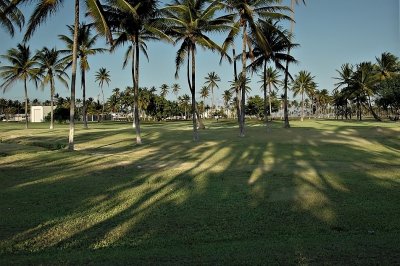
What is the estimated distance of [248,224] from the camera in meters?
7.62

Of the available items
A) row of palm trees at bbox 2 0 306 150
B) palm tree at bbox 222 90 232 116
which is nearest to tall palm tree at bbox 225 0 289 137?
row of palm trees at bbox 2 0 306 150

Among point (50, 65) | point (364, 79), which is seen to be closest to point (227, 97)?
point (364, 79)

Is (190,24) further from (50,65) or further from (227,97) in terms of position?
(227,97)

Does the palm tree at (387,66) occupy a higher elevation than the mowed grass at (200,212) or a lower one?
higher

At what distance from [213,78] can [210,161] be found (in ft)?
331

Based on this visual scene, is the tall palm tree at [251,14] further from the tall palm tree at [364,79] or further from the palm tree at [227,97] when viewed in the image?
the palm tree at [227,97]

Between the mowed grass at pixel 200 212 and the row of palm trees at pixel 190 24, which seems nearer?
the mowed grass at pixel 200 212

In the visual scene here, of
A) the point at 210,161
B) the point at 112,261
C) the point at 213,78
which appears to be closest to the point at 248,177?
the point at 210,161

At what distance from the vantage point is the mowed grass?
5.88 meters

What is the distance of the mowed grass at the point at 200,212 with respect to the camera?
5.88 m

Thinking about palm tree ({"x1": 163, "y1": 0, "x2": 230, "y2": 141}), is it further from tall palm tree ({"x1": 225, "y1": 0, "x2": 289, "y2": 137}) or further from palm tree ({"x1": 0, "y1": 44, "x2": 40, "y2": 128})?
palm tree ({"x1": 0, "y1": 44, "x2": 40, "y2": 128})

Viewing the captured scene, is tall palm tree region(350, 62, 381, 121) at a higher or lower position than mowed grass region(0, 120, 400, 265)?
higher

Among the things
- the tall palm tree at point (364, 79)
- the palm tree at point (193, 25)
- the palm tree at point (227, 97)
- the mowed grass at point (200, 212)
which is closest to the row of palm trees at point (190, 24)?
the palm tree at point (193, 25)

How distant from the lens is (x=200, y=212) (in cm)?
860
